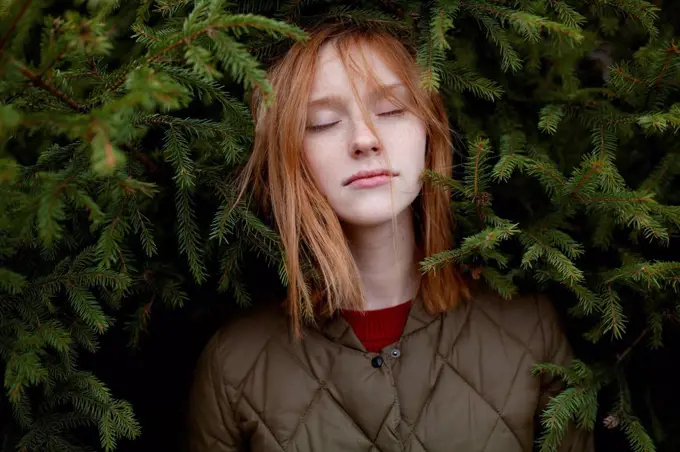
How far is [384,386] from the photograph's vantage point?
1.94m

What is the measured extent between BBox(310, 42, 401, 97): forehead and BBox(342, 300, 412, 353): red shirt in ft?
2.27

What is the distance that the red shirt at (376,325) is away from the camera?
2.07 m

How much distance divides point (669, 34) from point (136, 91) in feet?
5.69

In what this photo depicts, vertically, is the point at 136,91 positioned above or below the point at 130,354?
above

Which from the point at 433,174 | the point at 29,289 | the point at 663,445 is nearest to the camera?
the point at 29,289

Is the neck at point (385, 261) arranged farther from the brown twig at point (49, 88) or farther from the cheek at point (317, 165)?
the brown twig at point (49, 88)

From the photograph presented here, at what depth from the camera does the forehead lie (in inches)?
73.2

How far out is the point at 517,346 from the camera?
6.73 ft

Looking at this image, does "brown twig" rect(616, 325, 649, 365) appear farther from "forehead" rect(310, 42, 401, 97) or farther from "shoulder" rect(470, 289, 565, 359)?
"forehead" rect(310, 42, 401, 97)

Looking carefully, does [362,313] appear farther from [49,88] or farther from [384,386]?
[49,88]

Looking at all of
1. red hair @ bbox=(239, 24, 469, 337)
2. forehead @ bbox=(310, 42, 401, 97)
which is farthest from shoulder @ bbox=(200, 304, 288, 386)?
forehead @ bbox=(310, 42, 401, 97)

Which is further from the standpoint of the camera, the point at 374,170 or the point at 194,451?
the point at 194,451

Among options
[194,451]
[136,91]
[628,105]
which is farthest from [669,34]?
[194,451]

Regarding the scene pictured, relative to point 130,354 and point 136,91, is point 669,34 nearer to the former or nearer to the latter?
point 136,91
